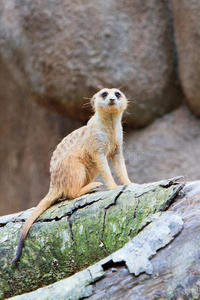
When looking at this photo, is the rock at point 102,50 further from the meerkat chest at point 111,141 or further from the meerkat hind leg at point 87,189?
the meerkat hind leg at point 87,189

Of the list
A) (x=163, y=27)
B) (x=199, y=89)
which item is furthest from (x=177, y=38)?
(x=199, y=89)

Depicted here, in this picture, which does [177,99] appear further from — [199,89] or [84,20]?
[84,20]

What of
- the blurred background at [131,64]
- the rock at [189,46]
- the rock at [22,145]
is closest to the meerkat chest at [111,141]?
the blurred background at [131,64]

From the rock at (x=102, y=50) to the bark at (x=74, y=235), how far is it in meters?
2.84

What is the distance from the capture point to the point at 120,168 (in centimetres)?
315

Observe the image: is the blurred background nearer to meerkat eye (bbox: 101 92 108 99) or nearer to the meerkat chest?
meerkat eye (bbox: 101 92 108 99)

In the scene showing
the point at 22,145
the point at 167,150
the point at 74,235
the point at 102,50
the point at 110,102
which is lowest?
the point at 74,235

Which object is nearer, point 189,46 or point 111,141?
point 111,141

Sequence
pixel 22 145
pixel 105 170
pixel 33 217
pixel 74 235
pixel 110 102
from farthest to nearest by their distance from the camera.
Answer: pixel 22 145 → pixel 110 102 → pixel 105 170 → pixel 33 217 → pixel 74 235

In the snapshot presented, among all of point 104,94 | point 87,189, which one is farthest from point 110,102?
point 87,189

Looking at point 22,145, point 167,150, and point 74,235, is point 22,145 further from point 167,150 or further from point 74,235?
point 74,235

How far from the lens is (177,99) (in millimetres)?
5438

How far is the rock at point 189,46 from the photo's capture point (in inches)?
192

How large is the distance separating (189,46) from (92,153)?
2.57 m
